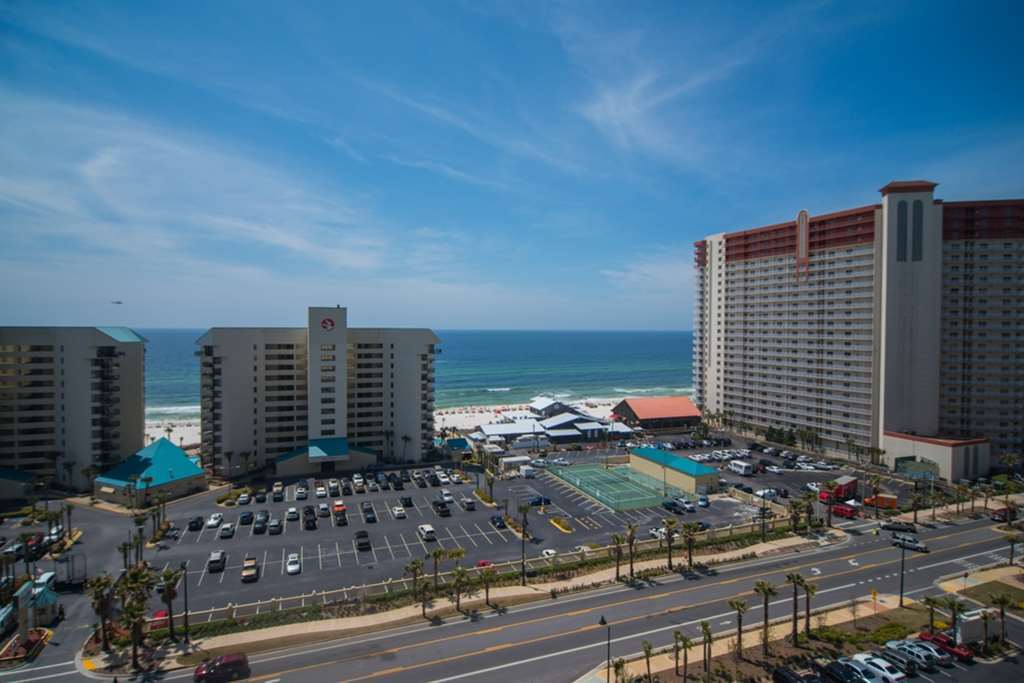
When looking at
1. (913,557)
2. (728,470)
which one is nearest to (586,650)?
(913,557)

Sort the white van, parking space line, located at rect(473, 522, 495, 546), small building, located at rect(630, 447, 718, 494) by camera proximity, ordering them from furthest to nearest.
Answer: the white van
small building, located at rect(630, 447, 718, 494)
parking space line, located at rect(473, 522, 495, 546)

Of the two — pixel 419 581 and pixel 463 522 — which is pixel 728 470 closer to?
pixel 463 522

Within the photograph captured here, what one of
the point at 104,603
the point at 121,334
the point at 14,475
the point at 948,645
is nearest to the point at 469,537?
the point at 104,603

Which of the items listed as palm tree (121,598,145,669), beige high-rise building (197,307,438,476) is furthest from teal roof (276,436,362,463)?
palm tree (121,598,145,669)

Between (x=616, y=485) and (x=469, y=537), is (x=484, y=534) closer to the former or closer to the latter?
(x=469, y=537)

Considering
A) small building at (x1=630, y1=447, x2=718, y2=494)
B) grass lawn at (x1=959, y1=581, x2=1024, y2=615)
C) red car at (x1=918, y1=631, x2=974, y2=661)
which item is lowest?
grass lawn at (x1=959, y1=581, x2=1024, y2=615)

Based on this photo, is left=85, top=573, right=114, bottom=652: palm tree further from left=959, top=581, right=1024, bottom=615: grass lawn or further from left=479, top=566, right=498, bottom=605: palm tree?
left=959, top=581, right=1024, bottom=615: grass lawn
